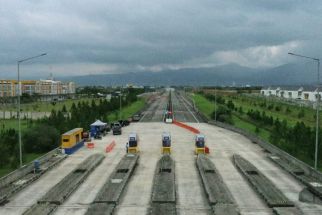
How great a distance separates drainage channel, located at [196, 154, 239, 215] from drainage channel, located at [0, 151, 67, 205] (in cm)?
1317

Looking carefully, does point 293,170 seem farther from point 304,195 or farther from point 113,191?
point 113,191

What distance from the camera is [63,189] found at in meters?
32.3

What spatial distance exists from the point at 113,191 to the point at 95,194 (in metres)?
1.27

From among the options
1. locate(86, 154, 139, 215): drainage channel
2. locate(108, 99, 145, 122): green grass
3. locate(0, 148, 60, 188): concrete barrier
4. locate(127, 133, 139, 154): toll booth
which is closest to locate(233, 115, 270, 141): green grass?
locate(108, 99, 145, 122): green grass

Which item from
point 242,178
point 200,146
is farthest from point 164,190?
point 200,146

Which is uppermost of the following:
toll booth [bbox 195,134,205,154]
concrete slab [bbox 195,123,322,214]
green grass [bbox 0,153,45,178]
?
toll booth [bbox 195,134,205,154]

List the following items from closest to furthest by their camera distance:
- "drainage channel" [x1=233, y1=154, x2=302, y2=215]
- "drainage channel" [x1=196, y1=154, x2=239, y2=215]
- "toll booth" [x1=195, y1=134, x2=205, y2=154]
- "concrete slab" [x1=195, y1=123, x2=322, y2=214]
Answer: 1. "drainage channel" [x1=196, y1=154, x2=239, y2=215]
2. "drainage channel" [x1=233, y1=154, x2=302, y2=215]
3. "concrete slab" [x1=195, y1=123, x2=322, y2=214]
4. "toll booth" [x1=195, y1=134, x2=205, y2=154]

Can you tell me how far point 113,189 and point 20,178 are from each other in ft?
29.4

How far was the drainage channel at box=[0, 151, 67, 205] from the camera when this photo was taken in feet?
103

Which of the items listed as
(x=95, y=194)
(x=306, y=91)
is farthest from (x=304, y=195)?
(x=306, y=91)

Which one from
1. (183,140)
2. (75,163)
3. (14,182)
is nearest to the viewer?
(14,182)

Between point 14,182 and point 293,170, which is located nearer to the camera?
point 14,182

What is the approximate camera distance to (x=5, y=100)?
160500 mm

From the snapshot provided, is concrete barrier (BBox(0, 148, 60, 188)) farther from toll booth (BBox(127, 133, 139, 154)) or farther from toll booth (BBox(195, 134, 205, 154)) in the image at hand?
toll booth (BBox(195, 134, 205, 154))
